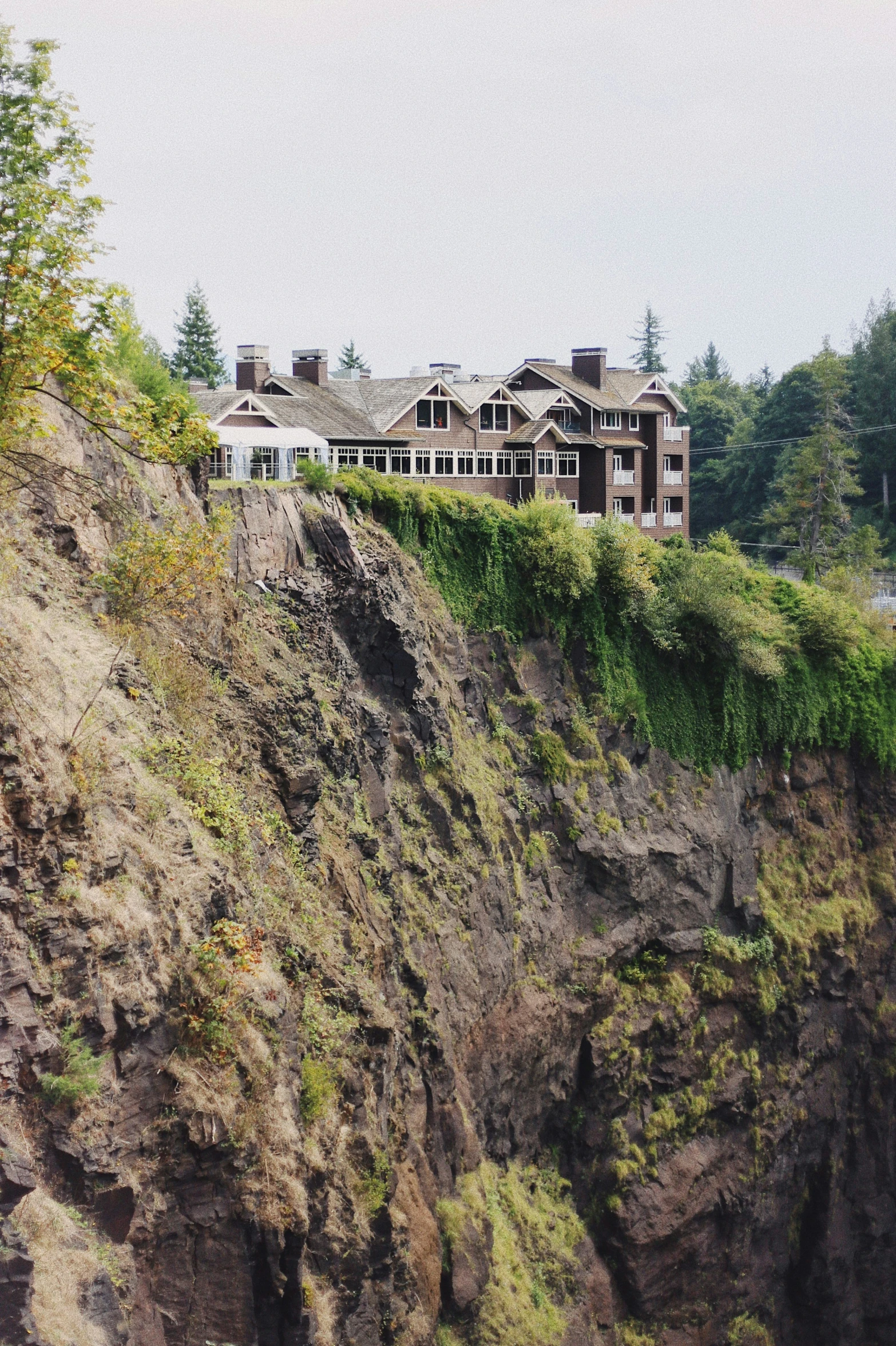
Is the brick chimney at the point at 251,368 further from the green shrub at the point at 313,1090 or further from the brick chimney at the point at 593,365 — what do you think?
the green shrub at the point at 313,1090

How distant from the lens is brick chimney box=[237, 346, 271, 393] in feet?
127

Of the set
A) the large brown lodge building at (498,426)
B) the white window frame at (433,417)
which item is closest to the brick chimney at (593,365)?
the large brown lodge building at (498,426)

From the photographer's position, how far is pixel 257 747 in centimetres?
1800

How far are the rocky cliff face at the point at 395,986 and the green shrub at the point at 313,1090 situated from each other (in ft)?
0.16

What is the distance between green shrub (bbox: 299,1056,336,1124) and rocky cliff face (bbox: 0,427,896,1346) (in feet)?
0.16

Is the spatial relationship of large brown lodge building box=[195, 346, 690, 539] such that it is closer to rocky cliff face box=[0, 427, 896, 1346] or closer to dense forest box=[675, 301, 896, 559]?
rocky cliff face box=[0, 427, 896, 1346]

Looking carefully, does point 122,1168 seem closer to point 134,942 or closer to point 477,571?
point 134,942

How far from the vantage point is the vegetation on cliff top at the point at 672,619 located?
28.6 meters

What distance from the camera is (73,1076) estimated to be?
11172 mm

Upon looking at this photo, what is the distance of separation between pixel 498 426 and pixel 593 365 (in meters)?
7.96

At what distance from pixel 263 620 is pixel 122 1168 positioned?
438 inches

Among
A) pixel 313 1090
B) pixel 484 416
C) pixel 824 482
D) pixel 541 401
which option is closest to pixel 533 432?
pixel 484 416

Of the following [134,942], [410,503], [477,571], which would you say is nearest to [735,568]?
[477,571]

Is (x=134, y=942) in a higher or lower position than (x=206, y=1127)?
higher
